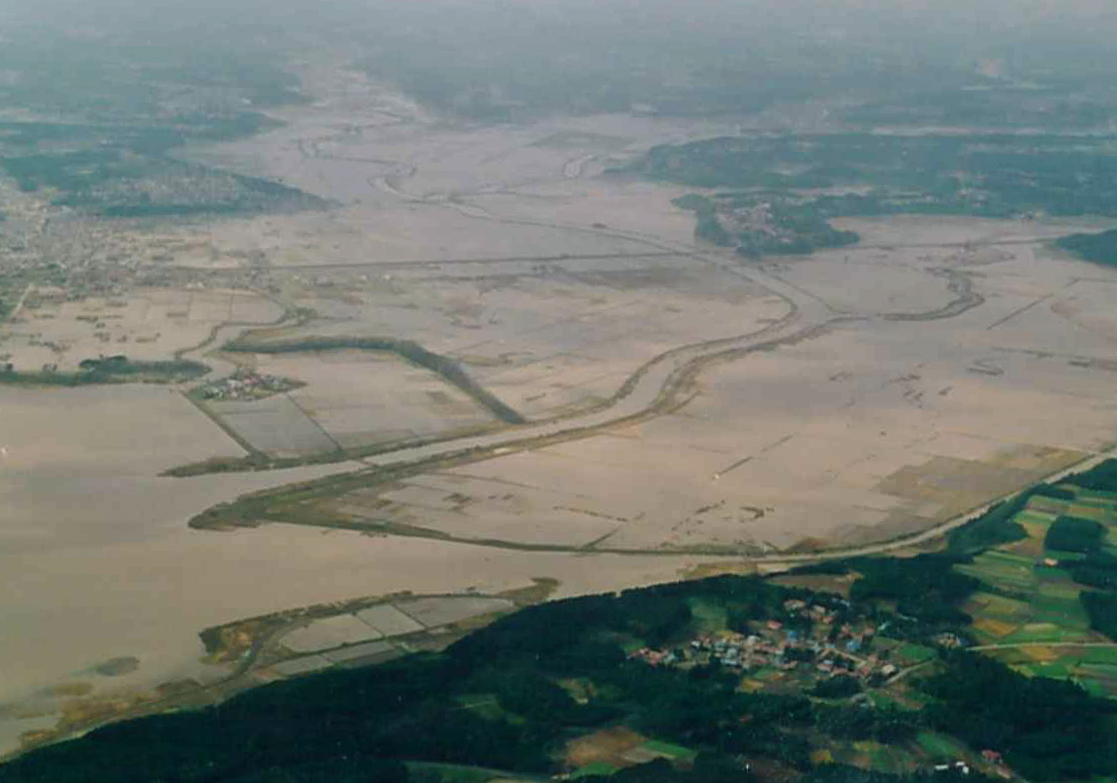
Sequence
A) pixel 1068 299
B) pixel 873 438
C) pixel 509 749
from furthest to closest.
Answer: pixel 1068 299 → pixel 873 438 → pixel 509 749

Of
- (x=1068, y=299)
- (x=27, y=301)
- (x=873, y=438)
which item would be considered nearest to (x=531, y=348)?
(x=873, y=438)

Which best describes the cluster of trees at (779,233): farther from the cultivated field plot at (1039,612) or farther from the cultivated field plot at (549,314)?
the cultivated field plot at (1039,612)

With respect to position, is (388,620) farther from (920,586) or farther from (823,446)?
(823,446)

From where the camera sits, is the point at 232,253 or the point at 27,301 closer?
the point at 27,301

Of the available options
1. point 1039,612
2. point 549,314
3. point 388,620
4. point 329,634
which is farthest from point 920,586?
point 549,314

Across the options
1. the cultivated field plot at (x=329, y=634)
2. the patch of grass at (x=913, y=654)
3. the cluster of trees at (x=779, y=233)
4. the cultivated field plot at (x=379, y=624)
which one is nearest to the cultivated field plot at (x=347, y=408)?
the cultivated field plot at (x=379, y=624)

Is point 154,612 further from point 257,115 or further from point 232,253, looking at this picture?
point 257,115

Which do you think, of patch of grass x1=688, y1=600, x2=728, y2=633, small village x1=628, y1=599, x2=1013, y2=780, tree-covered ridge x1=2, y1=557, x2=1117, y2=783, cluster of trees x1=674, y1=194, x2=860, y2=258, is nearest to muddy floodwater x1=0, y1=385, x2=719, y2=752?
patch of grass x1=688, y1=600, x2=728, y2=633

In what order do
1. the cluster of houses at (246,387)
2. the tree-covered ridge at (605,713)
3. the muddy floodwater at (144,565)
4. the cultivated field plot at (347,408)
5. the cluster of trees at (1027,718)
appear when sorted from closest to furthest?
the tree-covered ridge at (605,713), the cluster of trees at (1027,718), the muddy floodwater at (144,565), the cultivated field plot at (347,408), the cluster of houses at (246,387)
